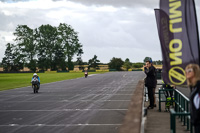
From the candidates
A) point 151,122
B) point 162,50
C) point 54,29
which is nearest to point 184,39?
point 162,50

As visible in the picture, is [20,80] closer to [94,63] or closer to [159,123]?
[159,123]

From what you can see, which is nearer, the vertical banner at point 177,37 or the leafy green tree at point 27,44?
the vertical banner at point 177,37

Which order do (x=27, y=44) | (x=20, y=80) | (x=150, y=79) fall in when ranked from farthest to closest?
1. (x=27, y=44)
2. (x=20, y=80)
3. (x=150, y=79)

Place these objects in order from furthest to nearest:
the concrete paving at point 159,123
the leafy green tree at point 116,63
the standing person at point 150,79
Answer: the leafy green tree at point 116,63 → the standing person at point 150,79 → the concrete paving at point 159,123

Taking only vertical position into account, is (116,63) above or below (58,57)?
below

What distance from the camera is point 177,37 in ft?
19.6

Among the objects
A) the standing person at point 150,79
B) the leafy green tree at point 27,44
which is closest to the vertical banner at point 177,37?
the standing person at point 150,79

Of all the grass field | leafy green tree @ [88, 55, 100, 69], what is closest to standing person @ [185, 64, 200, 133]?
the grass field

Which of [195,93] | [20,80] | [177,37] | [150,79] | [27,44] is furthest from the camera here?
[27,44]

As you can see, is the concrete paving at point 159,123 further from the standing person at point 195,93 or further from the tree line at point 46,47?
the tree line at point 46,47

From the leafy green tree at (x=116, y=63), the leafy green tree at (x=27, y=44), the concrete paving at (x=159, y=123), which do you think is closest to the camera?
the concrete paving at (x=159, y=123)

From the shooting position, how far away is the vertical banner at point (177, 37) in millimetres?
5719

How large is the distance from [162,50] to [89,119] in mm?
5189

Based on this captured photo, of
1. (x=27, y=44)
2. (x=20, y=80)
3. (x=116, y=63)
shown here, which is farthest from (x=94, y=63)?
(x=20, y=80)
